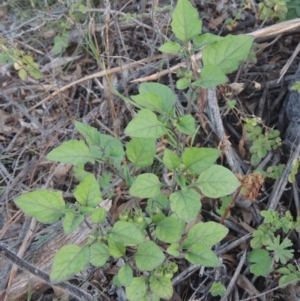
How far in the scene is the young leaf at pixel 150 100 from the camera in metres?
1.33

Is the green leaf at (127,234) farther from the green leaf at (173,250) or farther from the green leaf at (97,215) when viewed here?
the green leaf at (173,250)

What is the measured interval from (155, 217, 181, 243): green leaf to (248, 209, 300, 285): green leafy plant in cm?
50

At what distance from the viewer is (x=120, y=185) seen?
203cm

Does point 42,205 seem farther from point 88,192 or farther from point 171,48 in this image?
point 171,48

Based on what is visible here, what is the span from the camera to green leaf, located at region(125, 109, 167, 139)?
1242mm

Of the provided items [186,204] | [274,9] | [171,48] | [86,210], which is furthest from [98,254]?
[274,9]

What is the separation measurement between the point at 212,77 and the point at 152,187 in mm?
337

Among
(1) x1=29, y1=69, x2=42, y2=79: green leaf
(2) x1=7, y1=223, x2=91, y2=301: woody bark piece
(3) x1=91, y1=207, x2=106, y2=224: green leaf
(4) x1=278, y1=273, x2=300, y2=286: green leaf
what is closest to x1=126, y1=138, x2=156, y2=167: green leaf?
(3) x1=91, y1=207, x2=106, y2=224: green leaf

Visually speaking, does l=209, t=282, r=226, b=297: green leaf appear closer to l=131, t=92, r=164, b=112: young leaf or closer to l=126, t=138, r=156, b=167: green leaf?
l=126, t=138, r=156, b=167: green leaf

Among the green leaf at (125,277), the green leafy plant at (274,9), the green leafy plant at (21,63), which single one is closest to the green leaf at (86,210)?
the green leaf at (125,277)

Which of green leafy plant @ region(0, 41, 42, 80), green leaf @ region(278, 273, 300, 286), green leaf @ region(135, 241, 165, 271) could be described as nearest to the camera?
green leaf @ region(135, 241, 165, 271)

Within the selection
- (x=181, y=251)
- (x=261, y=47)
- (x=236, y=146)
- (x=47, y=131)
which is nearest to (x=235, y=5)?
(x=261, y=47)

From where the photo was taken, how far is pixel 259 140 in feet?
6.64

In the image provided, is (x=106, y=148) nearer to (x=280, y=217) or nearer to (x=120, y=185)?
(x=120, y=185)
